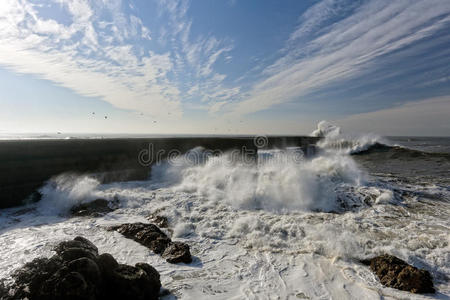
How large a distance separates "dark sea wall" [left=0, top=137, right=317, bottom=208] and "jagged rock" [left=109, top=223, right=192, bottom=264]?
16.3 feet

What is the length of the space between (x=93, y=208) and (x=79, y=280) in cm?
490

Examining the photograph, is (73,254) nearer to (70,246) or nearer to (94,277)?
(70,246)

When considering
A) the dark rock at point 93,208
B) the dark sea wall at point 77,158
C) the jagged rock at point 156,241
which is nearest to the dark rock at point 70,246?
the jagged rock at point 156,241

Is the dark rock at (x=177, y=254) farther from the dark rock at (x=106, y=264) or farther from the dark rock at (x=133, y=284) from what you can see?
the dark rock at (x=106, y=264)

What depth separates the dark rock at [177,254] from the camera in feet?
12.8

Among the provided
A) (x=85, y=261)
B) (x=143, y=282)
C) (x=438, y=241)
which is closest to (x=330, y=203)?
(x=438, y=241)

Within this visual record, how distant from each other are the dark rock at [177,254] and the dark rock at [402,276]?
315cm

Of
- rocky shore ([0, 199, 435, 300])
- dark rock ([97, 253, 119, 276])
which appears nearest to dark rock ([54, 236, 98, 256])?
rocky shore ([0, 199, 435, 300])

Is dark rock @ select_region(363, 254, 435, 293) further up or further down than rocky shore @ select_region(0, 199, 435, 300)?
further down

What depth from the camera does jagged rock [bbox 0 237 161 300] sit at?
2400 millimetres

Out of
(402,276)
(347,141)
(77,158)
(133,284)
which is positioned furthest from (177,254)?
(347,141)

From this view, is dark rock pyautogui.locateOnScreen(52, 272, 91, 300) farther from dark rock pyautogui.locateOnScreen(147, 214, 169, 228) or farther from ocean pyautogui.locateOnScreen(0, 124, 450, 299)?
dark rock pyautogui.locateOnScreen(147, 214, 169, 228)

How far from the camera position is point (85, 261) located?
2715mm

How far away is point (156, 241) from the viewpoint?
446 cm
